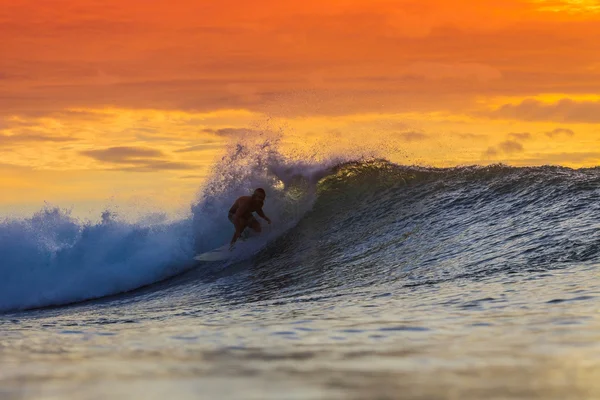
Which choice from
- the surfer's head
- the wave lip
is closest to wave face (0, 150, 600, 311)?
the wave lip

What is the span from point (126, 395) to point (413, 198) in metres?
12.9

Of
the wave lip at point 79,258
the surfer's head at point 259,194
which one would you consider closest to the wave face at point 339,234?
the wave lip at point 79,258

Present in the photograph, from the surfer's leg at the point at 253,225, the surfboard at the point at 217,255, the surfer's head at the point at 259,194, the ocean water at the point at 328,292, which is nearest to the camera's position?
the ocean water at the point at 328,292

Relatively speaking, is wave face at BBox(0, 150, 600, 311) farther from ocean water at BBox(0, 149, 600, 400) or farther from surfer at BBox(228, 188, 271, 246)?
surfer at BBox(228, 188, 271, 246)

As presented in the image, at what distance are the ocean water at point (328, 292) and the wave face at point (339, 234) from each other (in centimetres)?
5

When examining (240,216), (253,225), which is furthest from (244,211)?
(253,225)

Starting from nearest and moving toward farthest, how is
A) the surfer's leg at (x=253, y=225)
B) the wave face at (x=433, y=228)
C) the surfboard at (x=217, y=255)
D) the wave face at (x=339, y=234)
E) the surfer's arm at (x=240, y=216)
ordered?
1. the wave face at (x=433, y=228)
2. the wave face at (x=339, y=234)
3. the surfboard at (x=217, y=255)
4. the surfer's arm at (x=240, y=216)
5. the surfer's leg at (x=253, y=225)

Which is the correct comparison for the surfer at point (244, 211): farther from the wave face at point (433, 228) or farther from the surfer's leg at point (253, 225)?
the wave face at point (433, 228)

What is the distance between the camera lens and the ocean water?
3461mm

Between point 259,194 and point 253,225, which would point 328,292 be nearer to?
point 259,194

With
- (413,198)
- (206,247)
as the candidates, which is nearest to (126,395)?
(413,198)

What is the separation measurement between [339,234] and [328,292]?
18.7ft

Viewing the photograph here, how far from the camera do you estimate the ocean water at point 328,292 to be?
346 cm

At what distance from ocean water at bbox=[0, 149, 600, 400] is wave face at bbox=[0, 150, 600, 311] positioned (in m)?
0.05
